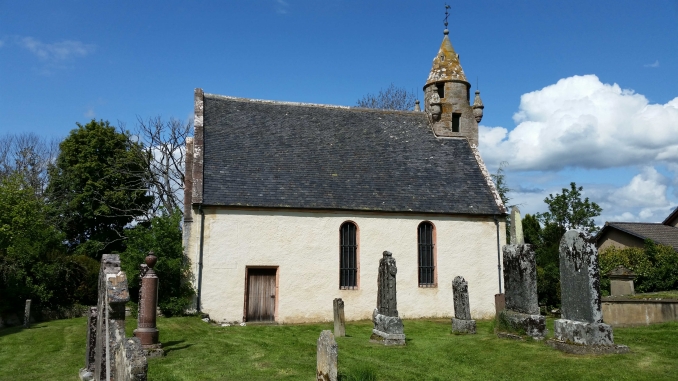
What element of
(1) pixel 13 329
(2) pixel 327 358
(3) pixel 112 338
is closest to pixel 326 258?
(1) pixel 13 329

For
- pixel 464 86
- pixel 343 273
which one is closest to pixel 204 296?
pixel 343 273

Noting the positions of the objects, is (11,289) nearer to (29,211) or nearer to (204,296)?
(29,211)

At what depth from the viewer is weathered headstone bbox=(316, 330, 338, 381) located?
9.14 metres

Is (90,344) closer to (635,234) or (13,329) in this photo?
(13,329)

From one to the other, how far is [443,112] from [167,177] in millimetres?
17982

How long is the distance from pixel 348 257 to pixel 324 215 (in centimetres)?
202

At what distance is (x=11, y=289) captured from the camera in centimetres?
1969

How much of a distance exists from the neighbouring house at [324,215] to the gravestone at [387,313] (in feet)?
19.8

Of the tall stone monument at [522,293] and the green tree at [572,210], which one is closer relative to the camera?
the tall stone monument at [522,293]

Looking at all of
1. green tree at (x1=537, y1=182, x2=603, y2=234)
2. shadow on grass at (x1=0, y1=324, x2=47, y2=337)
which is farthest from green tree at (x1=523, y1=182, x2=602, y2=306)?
shadow on grass at (x1=0, y1=324, x2=47, y2=337)

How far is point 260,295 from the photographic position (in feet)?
66.9

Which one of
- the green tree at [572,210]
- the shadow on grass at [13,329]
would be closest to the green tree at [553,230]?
the green tree at [572,210]

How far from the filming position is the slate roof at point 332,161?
21438 mm

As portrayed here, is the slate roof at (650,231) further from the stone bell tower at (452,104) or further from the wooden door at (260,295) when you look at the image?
the wooden door at (260,295)
